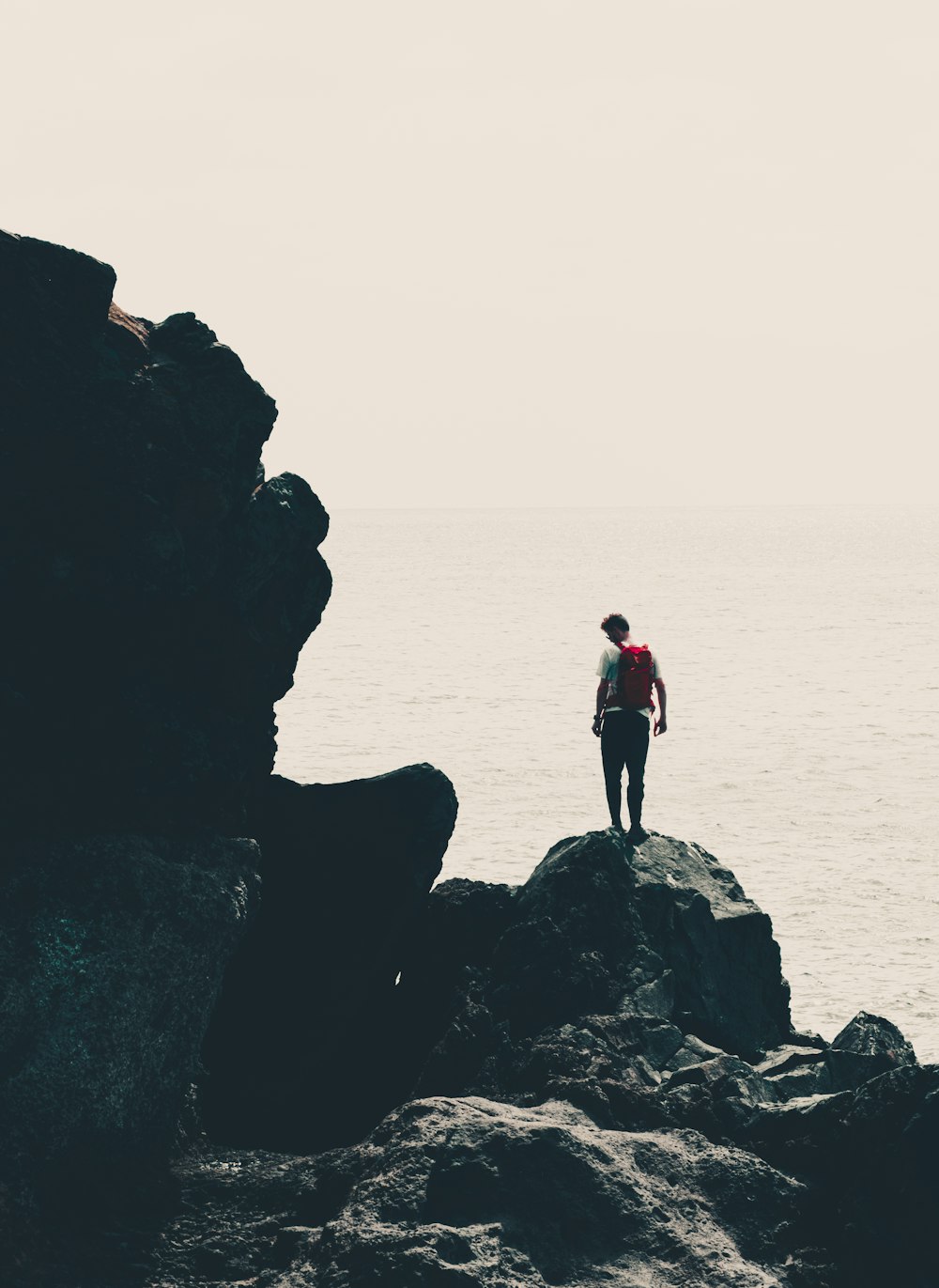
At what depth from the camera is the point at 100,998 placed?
8.48 metres

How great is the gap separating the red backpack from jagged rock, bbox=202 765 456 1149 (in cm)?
163

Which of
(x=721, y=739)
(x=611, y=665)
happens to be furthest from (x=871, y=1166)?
(x=721, y=739)

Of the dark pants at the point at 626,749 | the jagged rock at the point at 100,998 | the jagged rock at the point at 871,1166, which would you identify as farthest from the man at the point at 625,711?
the jagged rock at the point at 100,998

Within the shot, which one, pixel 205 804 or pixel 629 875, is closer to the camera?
pixel 205 804

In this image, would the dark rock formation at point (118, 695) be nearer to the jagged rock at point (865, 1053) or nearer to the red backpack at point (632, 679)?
the red backpack at point (632, 679)

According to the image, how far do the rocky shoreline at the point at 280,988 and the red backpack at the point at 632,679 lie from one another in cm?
115

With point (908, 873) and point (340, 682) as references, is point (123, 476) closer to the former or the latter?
point (908, 873)

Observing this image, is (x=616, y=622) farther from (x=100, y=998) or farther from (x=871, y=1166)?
(x=100, y=998)

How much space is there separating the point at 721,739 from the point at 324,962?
32.8m

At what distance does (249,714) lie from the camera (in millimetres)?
10734

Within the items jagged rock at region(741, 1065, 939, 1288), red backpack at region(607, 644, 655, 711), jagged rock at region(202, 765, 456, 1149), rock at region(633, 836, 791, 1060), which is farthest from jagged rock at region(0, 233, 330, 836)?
jagged rock at region(741, 1065, 939, 1288)

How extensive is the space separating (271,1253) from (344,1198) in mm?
474

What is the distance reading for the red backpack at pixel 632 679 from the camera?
1192cm

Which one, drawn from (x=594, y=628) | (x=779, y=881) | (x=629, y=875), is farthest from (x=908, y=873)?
(x=594, y=628)
